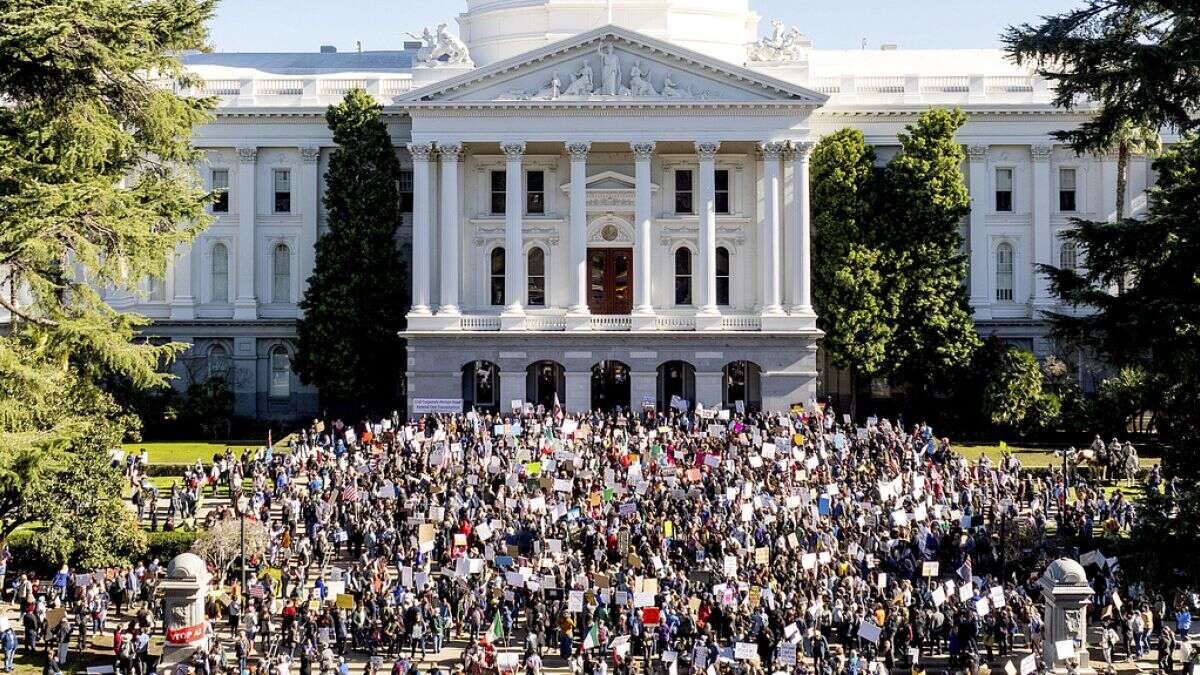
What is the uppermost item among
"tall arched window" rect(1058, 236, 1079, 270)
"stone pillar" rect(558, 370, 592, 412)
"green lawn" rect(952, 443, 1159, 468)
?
"tall arched window" rect(1058, 236, 1079, 270)

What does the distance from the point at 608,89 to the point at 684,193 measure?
6127 millimetres

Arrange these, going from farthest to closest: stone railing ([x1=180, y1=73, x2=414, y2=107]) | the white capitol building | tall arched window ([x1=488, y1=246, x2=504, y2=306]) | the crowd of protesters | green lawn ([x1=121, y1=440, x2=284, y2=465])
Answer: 1. stone railing ([x1=180, y1=73, x2=414, y2=107])
2. tall arched window ([x1=488, y1=246, x2=504, y2=306])
3. the white capitol building
4. green lawn ([x1=121, y1=440, x2=284, y2=465])
5. the crowd of protesters

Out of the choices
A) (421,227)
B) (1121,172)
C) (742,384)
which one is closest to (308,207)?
(421,227)

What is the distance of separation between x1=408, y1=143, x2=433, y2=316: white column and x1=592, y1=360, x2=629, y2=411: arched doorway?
764cm

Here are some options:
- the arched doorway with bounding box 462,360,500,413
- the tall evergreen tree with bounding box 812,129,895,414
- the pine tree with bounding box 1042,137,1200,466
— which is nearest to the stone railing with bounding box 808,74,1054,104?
the tall evergreen tree with bounding box 812,129,895,414

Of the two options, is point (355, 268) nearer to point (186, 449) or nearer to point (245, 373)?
point (245, 373)

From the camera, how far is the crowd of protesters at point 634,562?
33969mm

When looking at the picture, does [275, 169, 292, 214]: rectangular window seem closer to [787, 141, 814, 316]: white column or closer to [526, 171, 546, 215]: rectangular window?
[526, 171, 546, 215]: rectangular window

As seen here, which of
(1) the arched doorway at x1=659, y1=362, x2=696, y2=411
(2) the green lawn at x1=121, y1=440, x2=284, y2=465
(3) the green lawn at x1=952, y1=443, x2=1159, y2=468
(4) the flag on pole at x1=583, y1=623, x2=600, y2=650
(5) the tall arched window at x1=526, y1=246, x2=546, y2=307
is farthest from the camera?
(5) the tall arched window at x1=526, y1=246, x2=546, y2=307

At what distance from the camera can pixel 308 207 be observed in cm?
7331

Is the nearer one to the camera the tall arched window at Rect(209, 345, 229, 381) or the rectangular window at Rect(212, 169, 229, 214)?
the tall arched window at Rect(209, 345, 229, 381)

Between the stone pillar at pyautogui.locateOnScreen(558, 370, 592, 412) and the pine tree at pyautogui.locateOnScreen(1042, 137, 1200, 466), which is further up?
the pine tree at pyautogui.locateOnScreen(1042, 137, 1200, 466)

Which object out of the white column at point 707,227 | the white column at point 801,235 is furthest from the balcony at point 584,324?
the white column at point 801,235

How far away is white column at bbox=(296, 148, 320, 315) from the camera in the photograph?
240ft
